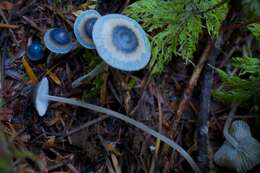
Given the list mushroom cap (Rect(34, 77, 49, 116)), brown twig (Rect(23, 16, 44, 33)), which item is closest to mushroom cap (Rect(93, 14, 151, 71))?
mushroom cap (Rect(34, 77, 49, 116))

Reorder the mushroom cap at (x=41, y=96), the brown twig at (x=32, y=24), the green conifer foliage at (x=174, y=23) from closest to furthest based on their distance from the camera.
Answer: the mushroom cap at (x=41, y=96) → the green conifer foliage at (x=174, y=23) → the brown twig at (x=32, y=24)

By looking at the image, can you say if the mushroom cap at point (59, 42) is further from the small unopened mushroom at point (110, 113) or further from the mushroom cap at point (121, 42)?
the mushroom cap at point (121, 42)

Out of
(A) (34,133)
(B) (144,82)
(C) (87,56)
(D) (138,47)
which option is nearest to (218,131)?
(B) (144,82)

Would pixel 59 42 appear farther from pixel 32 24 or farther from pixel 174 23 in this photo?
pixel 174 23

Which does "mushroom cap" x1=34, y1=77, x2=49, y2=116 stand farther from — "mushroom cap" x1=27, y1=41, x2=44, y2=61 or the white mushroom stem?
"mushroom cap" x1=27, y1=41, x2=44, y2=61

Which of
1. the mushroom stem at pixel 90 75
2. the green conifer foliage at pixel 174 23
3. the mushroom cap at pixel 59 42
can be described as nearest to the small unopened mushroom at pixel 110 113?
the mushroom stem at pixel 90 75

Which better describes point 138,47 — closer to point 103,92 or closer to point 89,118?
point 103,92

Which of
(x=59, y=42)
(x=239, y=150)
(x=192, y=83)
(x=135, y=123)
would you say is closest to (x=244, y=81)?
(x=192, y=83)
